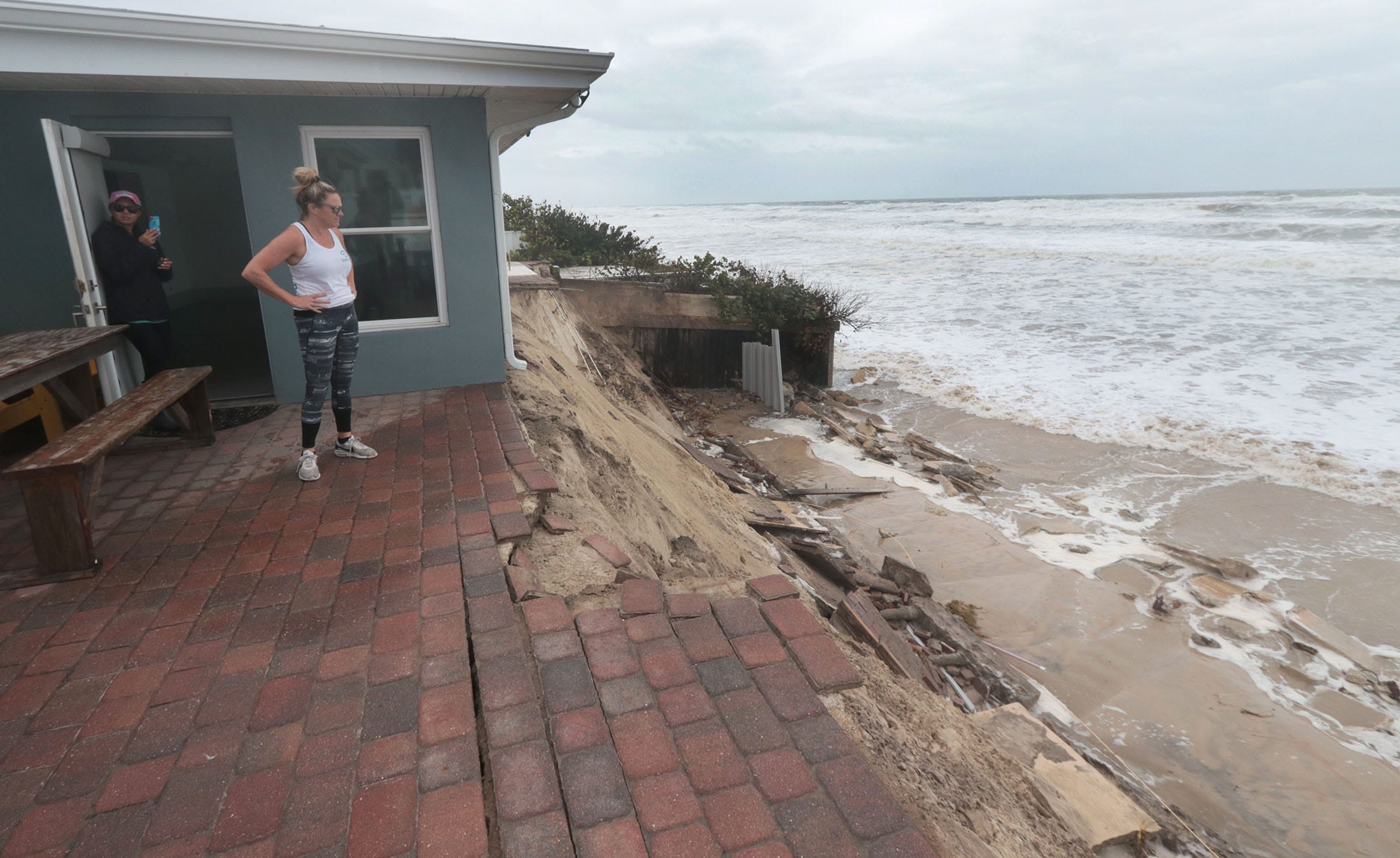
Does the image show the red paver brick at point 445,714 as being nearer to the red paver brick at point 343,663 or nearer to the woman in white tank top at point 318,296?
the red paver brick at point 343,663

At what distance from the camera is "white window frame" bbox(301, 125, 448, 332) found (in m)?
5.41

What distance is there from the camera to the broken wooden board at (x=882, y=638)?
3.85 metres

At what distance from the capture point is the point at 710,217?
224 feet

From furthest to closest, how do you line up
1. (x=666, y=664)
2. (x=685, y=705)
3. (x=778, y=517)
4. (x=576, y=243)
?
(x=576, y=243) < (x=778, y=517) < (x=666, y=664) < (x=685, y=705)

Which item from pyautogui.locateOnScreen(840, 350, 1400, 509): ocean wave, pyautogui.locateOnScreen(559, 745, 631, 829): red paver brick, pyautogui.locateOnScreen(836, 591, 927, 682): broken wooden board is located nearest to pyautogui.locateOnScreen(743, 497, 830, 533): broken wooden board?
pyautogui.locateOnScreen(836, 591, 927, 682): broken wooden board

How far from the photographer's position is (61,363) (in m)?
4.20

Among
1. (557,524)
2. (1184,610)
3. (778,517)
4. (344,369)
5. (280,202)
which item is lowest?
(1184,610)

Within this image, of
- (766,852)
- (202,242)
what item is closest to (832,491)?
(766,852)

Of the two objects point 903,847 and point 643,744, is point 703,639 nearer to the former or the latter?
point 643,744

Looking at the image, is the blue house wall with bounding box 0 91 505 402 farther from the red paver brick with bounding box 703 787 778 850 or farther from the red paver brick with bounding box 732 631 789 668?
the red paver brick with bounding box 703 787 778 850

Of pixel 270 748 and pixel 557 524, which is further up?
pixel 557 524

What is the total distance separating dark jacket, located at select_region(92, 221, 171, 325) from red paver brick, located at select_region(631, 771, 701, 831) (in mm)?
5343

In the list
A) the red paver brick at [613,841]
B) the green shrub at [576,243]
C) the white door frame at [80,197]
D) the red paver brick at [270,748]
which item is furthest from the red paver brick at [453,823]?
the green shrub at [576,243]

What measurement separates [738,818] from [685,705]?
50 cm
